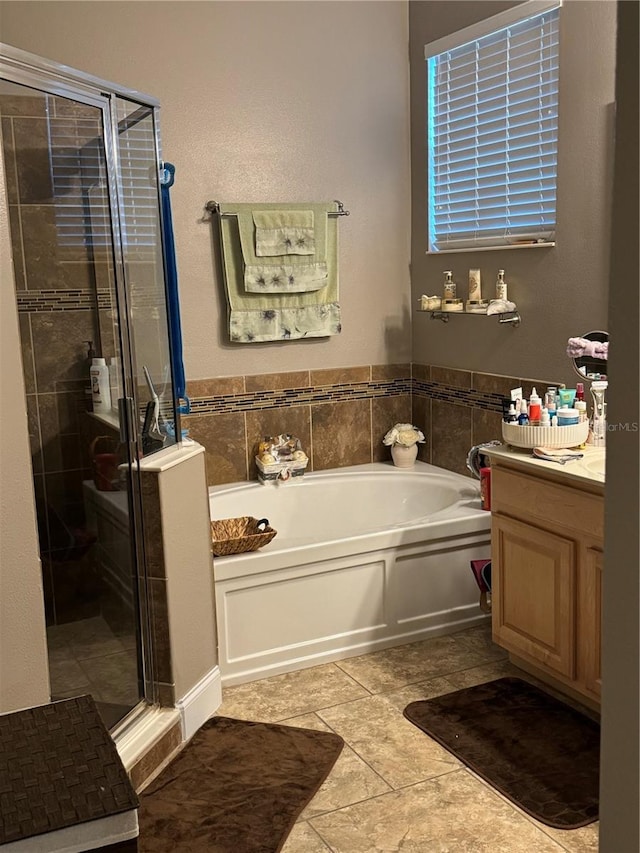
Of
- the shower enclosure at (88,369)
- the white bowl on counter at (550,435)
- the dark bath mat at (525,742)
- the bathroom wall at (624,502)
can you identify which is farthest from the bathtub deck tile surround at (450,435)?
the bathroom wall at (624,502)

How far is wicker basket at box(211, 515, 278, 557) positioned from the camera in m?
3.29

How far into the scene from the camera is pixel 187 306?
13.5 feet

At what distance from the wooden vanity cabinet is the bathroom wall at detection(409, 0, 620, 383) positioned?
776 millimetres

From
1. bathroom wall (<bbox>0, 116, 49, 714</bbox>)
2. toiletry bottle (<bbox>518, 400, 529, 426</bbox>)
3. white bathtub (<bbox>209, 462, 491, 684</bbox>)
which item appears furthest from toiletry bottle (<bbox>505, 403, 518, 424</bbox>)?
bathroom wall (<bbox>0, 116, 49, 714</bbox>)

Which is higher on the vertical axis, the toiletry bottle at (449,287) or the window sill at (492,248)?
the window sill at (492,248)

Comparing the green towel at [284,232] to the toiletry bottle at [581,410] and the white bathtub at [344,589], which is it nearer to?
the white bathtub at [344,589]

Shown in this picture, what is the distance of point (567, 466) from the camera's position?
2.91m

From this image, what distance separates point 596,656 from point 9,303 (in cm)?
210

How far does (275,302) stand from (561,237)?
4.58 feet

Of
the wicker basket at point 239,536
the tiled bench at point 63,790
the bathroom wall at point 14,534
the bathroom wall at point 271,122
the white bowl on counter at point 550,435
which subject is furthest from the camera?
the bathroom wall at point 271,122

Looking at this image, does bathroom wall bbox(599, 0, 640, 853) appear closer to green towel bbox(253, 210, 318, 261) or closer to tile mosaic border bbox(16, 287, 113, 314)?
tile mosaic border bbox(16, 287, 113, 314)

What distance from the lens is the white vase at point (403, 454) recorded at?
450 cm

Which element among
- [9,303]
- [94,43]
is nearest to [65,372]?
[9,303]

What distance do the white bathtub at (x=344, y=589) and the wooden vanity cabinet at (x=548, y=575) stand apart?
1.34 ft
